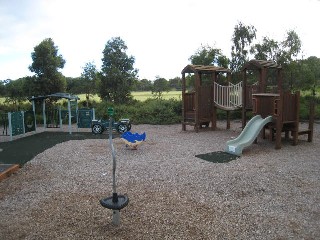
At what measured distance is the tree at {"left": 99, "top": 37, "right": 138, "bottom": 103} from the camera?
18.1m

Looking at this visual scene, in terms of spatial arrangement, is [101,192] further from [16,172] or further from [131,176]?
[16,172]

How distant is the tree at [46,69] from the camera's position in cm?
1692

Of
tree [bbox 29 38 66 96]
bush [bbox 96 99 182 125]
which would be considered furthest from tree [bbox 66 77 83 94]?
bush [bbox 96 99 182 125]

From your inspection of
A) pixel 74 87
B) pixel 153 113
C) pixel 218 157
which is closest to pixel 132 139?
pixel 218 157

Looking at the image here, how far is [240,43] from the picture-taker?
16.6m

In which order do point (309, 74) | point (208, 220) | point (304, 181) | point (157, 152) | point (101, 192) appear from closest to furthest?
point (208, 220)
point (101, 192)
point (304, 181)
point (157, 152)
point (309, 74)

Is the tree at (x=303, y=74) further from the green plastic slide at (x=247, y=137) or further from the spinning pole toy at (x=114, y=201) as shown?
the spinning pole toy at (x=114, y=201)

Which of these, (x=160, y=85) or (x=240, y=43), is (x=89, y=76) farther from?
(x=240, y=43)

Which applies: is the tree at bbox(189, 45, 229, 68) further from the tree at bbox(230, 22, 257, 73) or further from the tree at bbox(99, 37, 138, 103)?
the tree at bbox(99, 37, 138, 103)

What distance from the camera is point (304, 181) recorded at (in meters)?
5.27

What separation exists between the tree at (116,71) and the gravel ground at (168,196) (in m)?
10.8

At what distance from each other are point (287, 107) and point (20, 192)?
7150 mm

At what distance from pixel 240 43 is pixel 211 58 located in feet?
5.94

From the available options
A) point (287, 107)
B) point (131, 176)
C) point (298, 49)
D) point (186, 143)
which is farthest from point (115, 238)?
point (298, 49)
